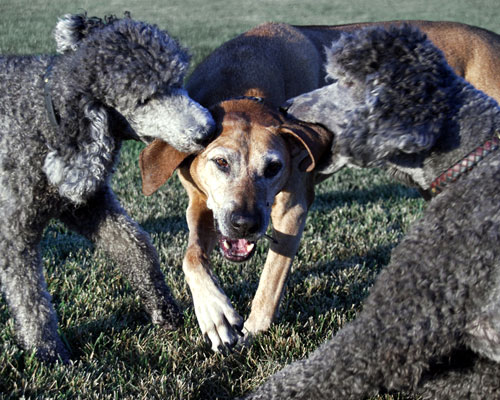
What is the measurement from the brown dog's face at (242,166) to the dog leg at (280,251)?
22 centimetres

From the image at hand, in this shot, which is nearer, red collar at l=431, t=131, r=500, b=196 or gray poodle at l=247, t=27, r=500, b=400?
gray poodle at l=247, t=27, r=500, b=400

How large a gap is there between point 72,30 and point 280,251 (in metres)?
1.84

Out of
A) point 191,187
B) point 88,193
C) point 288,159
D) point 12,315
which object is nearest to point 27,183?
point 88,193

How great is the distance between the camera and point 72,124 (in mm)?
3291

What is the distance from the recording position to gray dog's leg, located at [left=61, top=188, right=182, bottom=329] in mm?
3877

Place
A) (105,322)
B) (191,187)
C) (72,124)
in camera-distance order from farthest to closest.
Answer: (191,187), (105,322), (72,124)

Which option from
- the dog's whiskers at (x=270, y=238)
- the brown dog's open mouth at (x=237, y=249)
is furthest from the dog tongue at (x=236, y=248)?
the dog's whiskers at (x=270, y=238)

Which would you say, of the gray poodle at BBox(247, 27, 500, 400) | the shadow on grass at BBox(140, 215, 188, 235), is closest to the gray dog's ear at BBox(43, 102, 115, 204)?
the gray poodle at BBox(247, 27, 500, 400)

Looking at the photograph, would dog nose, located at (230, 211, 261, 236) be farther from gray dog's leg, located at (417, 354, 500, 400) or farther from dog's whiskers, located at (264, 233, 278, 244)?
gray dog's leg, located at (417, 354, 500, 400)

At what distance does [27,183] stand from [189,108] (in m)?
0.97

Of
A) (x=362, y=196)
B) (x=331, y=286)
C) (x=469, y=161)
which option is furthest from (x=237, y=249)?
(x=362, y=196)

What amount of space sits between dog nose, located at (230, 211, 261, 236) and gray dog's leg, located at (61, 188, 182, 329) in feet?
2.39

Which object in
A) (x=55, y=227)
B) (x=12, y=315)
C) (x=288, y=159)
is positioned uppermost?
(x=288, y=159)

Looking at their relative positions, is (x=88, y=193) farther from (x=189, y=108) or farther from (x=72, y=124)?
(x=189, y=108)
